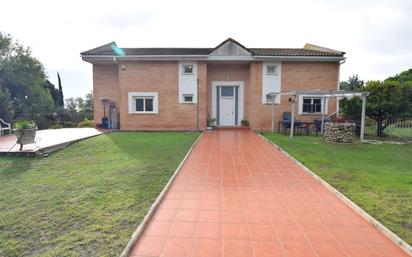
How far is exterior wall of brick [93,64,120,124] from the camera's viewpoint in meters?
17.5

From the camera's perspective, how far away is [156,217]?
3.68 m

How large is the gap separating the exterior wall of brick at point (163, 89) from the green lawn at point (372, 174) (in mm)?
7738

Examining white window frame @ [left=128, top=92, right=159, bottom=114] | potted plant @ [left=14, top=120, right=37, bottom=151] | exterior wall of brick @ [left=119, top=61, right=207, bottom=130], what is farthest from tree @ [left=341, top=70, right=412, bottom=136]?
potted plant @ [left=14, top=120, right=37, bottom=151]

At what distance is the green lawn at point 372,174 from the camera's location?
12.5 ft

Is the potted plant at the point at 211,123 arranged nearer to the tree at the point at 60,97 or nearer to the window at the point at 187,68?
the window at the point at 187,68

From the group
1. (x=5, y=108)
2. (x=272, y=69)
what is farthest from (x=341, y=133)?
(x=5, y=108)

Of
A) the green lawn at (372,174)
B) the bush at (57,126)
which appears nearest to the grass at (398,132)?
the green lawn at (372,174)

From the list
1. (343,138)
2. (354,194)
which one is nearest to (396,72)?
(343,138)

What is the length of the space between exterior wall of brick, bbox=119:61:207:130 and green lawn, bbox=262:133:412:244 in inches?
305

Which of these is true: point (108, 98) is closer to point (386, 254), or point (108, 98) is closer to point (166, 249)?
point (166, 249)

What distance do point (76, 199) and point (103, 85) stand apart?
14.8 meters

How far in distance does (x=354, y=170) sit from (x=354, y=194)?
2.02 m

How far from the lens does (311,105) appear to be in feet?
53.5

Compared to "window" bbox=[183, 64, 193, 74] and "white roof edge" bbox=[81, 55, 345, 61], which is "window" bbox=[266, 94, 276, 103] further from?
"window" bbox=[183, 64, 193, 74]
